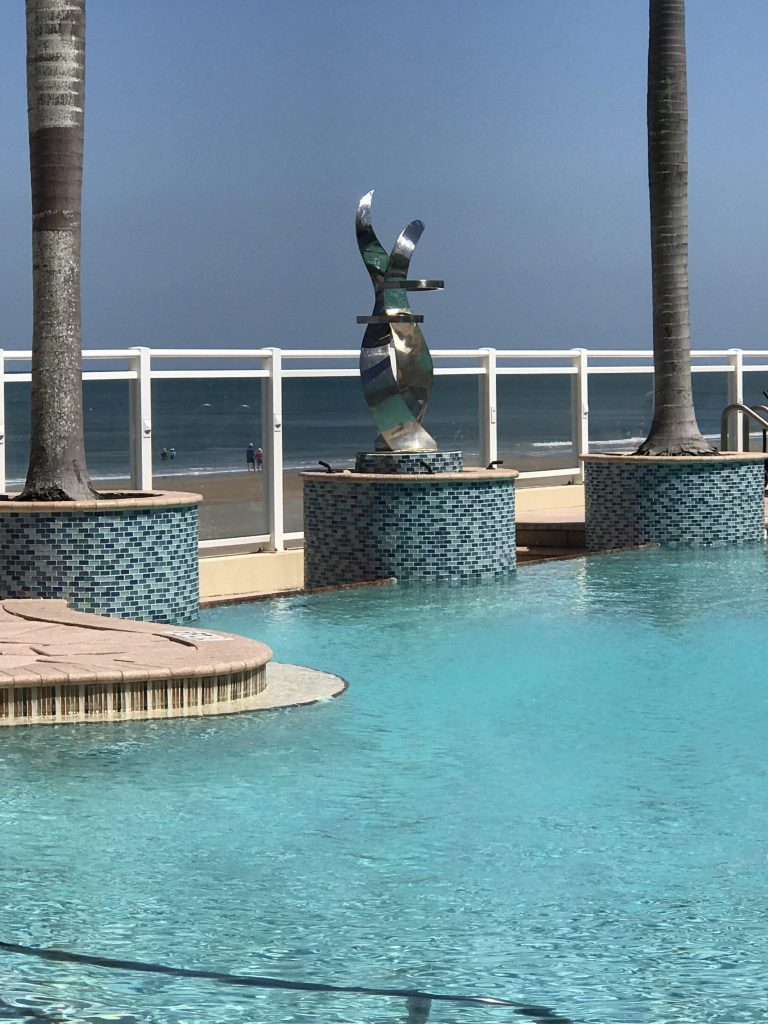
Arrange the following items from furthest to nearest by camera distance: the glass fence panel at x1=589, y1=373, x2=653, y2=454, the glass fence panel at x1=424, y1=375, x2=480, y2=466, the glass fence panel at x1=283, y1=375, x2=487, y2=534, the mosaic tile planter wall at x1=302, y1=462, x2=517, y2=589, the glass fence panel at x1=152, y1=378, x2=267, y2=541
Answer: the glass fence panel at x1=424, y1=375, x2=480, y2=466, the glass fence panel at x1=589, y1=373, x2=653, y2=454, the glass fence panel at x1=283, y1=375, x2=487, y2=534, the glass fence panel at x1=152, y1=378, x2=267, y2=541, the mosaic tile planter wall at x1=302, y1=462, x2=517, y2=589

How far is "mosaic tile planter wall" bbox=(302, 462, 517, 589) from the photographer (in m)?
10.0

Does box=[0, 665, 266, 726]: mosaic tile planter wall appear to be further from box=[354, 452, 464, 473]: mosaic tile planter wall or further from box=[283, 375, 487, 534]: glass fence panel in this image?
box=[283, 375, 487, 534]: glass fence panel

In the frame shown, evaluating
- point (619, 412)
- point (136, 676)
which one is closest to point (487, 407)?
point (136, 676)

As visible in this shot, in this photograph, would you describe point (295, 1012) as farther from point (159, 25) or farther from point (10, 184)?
point (159, 25)

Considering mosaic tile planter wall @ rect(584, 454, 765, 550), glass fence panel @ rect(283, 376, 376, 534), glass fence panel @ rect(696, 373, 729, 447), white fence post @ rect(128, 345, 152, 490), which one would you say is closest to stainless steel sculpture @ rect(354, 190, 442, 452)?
white fence post @ rect(128, 345, 152, 490)

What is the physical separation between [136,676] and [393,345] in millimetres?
4871

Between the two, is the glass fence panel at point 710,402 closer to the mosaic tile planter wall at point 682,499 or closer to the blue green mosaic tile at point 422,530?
the mosaic tile planter wall at point 682,499

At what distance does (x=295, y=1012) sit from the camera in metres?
3.37

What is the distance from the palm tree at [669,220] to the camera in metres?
12.3

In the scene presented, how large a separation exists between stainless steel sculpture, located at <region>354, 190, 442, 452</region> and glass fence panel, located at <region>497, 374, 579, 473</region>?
35290 millimetres

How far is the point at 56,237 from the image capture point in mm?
8219

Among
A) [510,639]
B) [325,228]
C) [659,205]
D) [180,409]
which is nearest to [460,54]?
[325,228]

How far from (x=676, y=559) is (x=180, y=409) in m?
63.0

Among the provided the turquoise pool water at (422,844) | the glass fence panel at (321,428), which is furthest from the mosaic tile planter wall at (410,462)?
the glass fence panel at (321,428)
